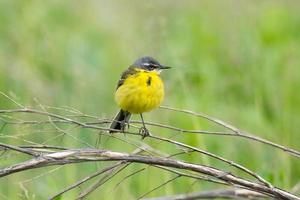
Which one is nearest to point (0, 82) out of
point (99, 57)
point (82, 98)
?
point (82, 98)

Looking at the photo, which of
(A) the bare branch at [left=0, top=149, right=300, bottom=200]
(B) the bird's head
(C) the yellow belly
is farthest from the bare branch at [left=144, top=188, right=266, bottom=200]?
(B) the bird's head

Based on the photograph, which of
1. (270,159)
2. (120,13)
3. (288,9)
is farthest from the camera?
(120,13)

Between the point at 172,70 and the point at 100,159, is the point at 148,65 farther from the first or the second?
the point at 100,159

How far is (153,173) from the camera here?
5316mm

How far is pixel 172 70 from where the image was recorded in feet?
22.9

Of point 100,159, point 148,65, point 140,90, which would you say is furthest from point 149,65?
point 100,159

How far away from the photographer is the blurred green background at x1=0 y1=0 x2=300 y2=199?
5.70 m

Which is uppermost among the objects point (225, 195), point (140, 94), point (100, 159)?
point (140, 94)

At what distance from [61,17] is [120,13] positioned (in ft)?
4.40

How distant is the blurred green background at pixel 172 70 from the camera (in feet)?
18.7

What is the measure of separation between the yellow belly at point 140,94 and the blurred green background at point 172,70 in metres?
0.27

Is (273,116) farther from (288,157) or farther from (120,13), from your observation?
(120,13)

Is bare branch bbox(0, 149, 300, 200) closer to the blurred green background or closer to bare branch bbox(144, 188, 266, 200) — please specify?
bare branch bbox(144, 188, 266, 200)

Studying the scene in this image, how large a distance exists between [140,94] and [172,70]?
1.64 m
